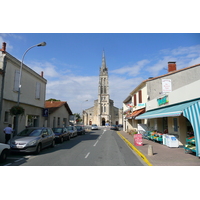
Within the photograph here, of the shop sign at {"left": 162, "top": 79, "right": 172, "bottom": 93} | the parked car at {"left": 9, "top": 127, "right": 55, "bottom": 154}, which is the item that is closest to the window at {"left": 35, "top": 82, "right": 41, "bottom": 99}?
the parked car at {"left": 9, "top": 127, "right": 55, "bottom": 154}

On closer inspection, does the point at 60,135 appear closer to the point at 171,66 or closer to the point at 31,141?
the point at 31,141

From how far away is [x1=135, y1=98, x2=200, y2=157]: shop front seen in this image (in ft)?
28.1

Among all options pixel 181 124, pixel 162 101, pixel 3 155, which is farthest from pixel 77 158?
pixel 162 101

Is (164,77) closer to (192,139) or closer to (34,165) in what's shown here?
(192,139)

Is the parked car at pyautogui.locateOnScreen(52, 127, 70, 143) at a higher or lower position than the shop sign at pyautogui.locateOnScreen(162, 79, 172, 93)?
lower

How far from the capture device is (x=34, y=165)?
718 centimetres

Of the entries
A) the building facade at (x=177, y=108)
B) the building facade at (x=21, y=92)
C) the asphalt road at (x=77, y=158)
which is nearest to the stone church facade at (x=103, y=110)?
the building facade at (x=177, y=108)

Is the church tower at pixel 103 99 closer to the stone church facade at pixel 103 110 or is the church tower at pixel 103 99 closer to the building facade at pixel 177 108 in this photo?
the stone church facade at pixel 103 110

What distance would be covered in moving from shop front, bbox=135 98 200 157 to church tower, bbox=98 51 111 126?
205 ft

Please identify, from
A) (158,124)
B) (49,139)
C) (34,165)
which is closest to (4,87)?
(49,139)

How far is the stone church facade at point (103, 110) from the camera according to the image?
83.0 meters

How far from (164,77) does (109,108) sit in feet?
217

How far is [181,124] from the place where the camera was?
12.9m

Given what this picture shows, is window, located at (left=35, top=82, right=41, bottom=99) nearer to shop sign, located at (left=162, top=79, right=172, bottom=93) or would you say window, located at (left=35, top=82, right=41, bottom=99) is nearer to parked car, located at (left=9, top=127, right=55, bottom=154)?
parked car, located at (left=9, top=127, right=55, bottom=154)
